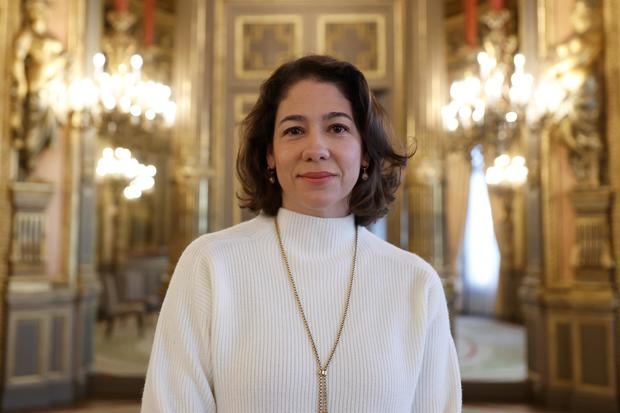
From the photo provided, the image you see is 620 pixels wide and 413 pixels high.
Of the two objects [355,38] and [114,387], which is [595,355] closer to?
[355,38]

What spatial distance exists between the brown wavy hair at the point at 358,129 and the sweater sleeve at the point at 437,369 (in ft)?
0.83

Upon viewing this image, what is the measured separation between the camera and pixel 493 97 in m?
5.13

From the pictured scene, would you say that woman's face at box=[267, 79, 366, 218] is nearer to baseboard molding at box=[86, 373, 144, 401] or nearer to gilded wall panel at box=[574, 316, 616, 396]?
gilded wall panel at box=[574, 316, 616, 396]

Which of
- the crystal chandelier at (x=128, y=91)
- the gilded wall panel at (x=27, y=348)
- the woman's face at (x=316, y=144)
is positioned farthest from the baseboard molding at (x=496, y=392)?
the woman's face at (x=316, y=144)

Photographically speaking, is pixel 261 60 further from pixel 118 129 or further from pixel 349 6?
pixel 118 129

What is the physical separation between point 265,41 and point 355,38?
99 cm

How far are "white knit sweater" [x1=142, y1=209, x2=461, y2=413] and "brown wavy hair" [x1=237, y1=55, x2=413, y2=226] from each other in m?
0.08

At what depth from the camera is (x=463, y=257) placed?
1173 centimetres

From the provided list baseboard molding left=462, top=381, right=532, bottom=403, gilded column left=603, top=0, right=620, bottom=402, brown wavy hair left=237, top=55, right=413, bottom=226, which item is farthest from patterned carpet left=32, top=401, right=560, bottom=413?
brown wavy hair left=237, top=55, right=413, bottom=226

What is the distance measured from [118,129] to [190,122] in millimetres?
727

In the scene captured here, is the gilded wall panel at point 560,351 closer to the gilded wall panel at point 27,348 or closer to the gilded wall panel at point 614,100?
the gilded wall panel at point 614,100

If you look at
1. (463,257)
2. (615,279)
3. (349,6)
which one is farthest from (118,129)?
(463,257)

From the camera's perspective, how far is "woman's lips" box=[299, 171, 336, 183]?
1.20 m

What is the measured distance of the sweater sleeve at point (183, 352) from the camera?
1.11 metres
